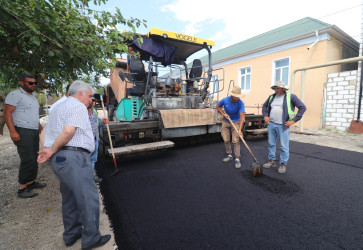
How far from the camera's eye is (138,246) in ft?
5.81

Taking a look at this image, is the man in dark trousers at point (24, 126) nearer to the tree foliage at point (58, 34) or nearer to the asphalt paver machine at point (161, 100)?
the tree foliage at point (58, 34)

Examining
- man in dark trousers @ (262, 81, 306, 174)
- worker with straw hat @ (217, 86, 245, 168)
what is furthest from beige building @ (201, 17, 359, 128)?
man in dark trousers @ (262, 81, 306, 174)

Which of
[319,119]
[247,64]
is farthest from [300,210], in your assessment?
[247,64]

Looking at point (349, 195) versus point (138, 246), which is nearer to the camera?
point (138, 246)

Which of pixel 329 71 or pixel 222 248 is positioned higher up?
pixel 329 71

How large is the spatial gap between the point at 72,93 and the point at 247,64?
12245mm

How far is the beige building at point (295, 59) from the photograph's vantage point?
342 inches

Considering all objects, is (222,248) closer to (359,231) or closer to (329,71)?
(359,231)

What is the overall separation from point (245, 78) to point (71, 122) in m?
12.6

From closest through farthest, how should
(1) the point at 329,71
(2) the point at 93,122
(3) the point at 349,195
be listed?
(3) the point at 349,195, (2) the point at 93,122, (1) the point at 329,71

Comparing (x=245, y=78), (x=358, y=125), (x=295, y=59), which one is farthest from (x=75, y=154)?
(x=245, y=78)

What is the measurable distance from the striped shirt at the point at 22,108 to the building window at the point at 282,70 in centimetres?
1086

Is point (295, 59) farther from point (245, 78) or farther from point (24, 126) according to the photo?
point (24, 126)

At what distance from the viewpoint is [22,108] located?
2.76m
